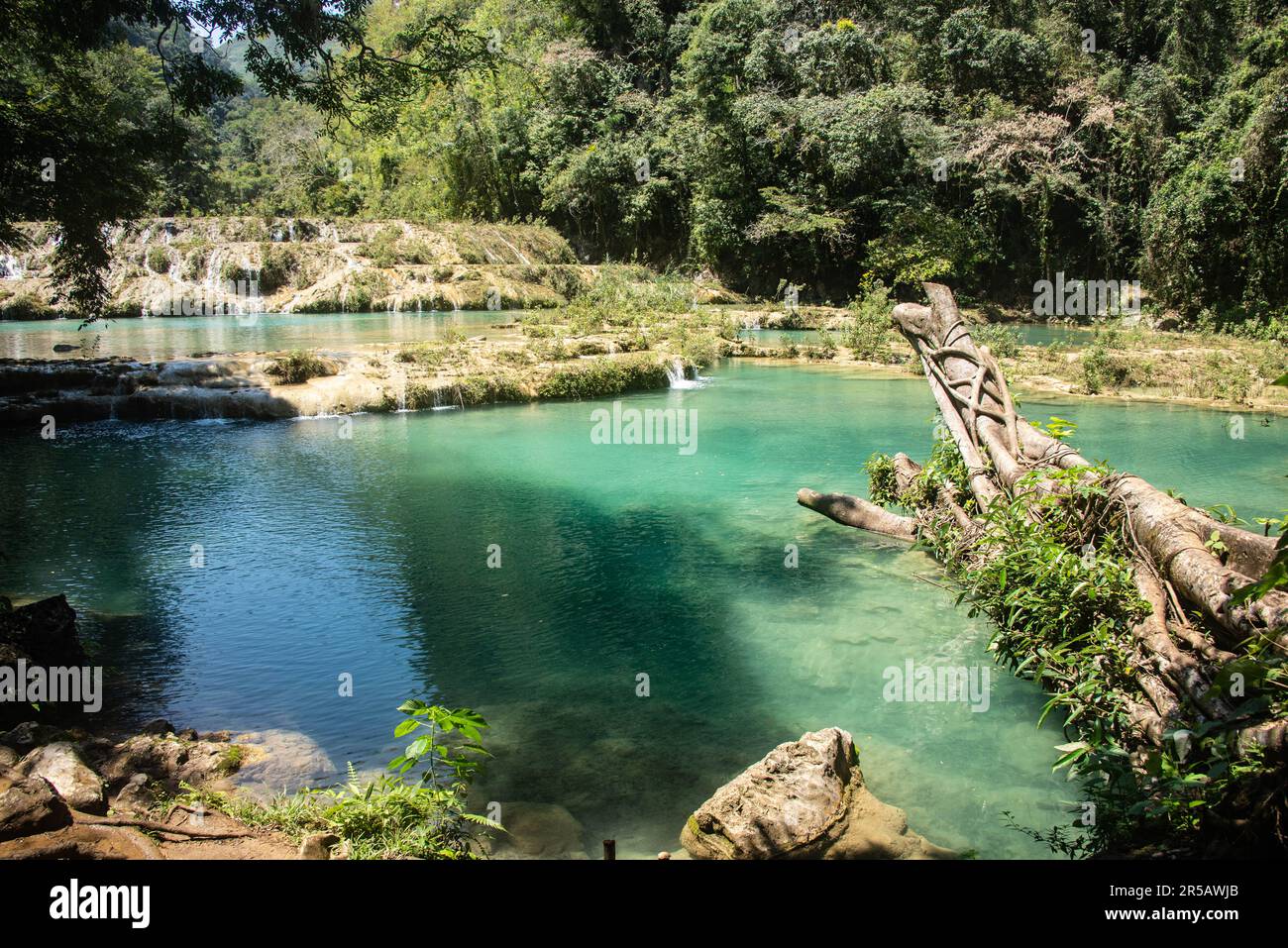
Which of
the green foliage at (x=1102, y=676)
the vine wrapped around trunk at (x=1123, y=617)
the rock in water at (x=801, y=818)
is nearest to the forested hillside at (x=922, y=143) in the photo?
the vine wrapped around trunk at (x=1123, y=617)

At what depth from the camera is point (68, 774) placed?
4.14m

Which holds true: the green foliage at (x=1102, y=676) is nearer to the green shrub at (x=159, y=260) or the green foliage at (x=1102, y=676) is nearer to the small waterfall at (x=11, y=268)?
the green shrub at (x=159, y=260)

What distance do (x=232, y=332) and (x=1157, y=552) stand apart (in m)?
25.7

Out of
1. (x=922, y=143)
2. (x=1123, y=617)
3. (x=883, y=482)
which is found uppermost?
(x=922, y=143)

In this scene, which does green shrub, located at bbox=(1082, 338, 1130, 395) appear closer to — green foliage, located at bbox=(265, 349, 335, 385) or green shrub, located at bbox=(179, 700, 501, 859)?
green foliage, located at bbox=(265, 349, 335, 385)

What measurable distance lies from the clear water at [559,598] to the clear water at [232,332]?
6828 millimetres

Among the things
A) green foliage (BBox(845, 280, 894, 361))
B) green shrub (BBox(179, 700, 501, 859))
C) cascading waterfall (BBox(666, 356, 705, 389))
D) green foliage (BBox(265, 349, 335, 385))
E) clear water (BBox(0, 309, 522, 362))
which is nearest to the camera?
green shrub (BBox(179, 700, 501, 859))

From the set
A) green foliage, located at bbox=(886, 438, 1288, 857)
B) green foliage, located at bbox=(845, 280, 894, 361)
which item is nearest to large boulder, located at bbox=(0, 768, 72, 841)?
green foliage, located at bbox=(886, 438, 1288, 857)

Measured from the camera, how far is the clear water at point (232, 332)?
2056cm

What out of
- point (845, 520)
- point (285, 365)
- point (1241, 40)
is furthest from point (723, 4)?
point (845, 520)

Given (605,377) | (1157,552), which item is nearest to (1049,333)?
(605,377)

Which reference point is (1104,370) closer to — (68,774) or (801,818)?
(801,818)

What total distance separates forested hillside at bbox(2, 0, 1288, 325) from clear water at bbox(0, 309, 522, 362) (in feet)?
26.1

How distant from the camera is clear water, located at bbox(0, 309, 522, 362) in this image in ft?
67.5
